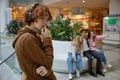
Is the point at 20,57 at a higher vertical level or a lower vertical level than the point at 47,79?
higher

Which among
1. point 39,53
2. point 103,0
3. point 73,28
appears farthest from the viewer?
point 103,0

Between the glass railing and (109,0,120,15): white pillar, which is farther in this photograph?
(109,0,120,15): white pillar

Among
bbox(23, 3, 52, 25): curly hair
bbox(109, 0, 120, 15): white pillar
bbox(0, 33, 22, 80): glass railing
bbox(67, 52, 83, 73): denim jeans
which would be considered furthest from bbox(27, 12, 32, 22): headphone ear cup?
bbox(109, 0, 120, 15): white pillar

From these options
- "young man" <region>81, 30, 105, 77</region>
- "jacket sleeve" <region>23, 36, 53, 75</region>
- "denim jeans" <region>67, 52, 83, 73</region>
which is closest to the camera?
"jacket sleeve" <region>23, 36, 53, 75</region>

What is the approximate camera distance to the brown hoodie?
1315 mm

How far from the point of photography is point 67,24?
5.84 metres

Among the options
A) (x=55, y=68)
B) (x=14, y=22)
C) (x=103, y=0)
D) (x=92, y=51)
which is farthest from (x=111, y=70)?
(x=103, y=0)

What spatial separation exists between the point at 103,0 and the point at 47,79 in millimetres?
13540

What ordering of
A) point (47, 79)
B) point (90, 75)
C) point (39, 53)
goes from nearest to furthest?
point (39, 53), point (47, 79), point (90, 75)

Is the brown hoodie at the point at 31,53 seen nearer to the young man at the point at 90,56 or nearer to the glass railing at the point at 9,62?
the glass railing at the point at 9,62

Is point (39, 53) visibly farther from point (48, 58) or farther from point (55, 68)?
point (55, 68)

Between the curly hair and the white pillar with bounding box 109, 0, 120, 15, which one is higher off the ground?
the curly hair

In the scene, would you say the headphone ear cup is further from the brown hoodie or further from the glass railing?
the glass railing

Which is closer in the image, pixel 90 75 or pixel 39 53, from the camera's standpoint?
pixel 39 53
